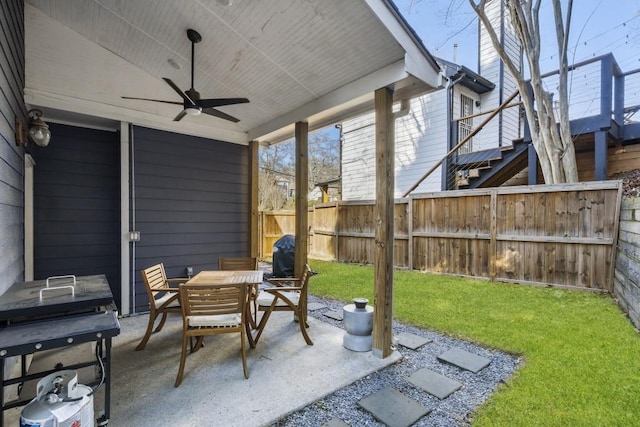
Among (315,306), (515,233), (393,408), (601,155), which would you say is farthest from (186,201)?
(601,155)

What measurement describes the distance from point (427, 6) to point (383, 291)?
7045mm

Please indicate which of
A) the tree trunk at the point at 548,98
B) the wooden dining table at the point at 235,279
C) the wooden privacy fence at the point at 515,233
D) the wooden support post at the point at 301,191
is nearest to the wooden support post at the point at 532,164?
the tree trunk at the point at 548,98

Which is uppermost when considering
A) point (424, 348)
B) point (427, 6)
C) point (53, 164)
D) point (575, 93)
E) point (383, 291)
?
point (427, 6)

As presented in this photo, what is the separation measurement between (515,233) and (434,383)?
414cm

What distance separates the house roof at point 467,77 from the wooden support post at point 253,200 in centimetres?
571

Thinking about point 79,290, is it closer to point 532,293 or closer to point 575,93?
point 532,293

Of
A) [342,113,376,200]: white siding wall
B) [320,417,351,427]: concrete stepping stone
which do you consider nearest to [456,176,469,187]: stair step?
[342,113,376,200]: white siding wall

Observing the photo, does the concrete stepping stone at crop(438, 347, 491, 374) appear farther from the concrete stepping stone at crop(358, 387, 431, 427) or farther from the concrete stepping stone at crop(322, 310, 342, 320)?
the concrete stepping stone at crop(322, 310, 342, 320)

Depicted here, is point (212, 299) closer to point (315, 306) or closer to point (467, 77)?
point (315, 306)

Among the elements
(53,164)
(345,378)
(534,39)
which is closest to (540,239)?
(534,39)

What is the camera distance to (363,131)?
415 inches

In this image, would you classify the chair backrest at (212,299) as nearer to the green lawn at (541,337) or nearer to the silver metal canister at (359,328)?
the silver metal canister at (359,328)

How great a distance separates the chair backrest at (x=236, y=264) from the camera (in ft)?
13.6

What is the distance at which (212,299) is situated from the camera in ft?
8.53
